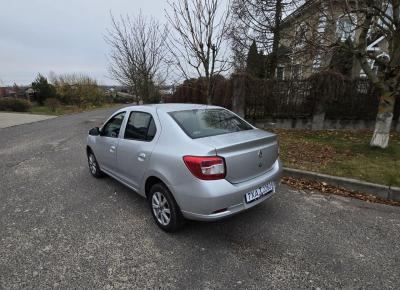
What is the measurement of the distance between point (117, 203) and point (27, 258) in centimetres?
142

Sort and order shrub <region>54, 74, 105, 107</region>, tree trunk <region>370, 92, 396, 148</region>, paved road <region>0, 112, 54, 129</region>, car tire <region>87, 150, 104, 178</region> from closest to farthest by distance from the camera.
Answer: car tire <region>87, 150, 104, 178</region>, tree trunk <region>370, 92, 396, 148</region>, paved road <region>0, 112, 54, 129</region>, shrub <region>54, 74, 105, 107</region>

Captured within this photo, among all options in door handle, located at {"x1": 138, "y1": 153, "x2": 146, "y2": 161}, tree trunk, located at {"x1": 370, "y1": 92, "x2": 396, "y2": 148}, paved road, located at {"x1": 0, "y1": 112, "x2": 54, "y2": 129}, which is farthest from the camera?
paved road, located at {"x1": 0, "y1": 112, "x2": 54, "y2": 129}

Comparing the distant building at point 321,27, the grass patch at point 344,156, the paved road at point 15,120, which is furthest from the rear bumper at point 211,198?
the paved road at point 15,120

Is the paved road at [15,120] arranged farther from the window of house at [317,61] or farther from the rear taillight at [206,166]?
the window of house at [317,61]

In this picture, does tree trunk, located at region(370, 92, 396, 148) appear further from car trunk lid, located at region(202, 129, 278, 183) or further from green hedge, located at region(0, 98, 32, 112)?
green hedge, located at region(0, 98, 32, 112)

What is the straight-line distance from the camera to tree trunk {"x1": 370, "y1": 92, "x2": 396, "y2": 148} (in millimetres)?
5887

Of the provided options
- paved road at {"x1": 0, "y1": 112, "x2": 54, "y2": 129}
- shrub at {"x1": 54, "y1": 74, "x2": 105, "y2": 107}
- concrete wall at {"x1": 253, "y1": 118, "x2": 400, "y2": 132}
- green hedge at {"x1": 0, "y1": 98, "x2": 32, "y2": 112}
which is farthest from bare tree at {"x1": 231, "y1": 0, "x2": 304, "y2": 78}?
shrub at {"x1": 54, "y1": 74, "x2": 105, "y2": 107}

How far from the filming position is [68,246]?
292 centimetres

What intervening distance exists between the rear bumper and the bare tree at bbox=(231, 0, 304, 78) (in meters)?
9.64

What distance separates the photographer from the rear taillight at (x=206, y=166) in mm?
2605

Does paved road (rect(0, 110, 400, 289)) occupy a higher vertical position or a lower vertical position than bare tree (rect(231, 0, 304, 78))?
lower

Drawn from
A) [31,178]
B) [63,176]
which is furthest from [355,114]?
[31,178]

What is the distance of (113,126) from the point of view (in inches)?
→ 167

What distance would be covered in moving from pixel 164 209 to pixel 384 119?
573 cm
